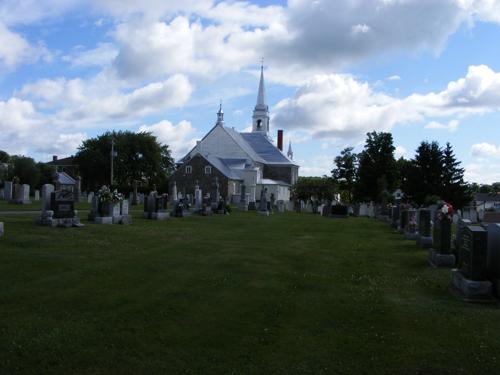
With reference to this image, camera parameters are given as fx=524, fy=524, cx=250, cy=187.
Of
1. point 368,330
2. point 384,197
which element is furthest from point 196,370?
point 384,197

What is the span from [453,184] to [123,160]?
45444mm

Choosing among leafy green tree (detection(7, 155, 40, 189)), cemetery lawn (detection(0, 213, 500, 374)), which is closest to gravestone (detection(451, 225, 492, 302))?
cemetery lawn (detection(0, 213, 500, 374))

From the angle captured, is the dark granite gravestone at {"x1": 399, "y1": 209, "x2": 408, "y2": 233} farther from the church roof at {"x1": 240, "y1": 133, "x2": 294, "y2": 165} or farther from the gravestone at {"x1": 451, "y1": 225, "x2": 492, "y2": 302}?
the church roof at {"x1": 240, "y1": 133, "x2": 294, "y2": 165}

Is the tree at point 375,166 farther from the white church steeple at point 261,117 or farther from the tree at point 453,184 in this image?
the white church steeple at point 261,117

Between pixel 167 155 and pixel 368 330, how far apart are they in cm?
7723

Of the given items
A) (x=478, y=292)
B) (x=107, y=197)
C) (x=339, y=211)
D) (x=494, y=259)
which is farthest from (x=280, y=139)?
(x=478, y=292)

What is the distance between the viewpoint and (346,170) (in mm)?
78438

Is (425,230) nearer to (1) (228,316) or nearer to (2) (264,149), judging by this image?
(1) (228,316)

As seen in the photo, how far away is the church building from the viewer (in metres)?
72.2

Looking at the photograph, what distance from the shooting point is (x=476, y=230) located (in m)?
9.24

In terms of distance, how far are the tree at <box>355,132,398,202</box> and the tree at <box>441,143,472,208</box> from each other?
1514 centimetres

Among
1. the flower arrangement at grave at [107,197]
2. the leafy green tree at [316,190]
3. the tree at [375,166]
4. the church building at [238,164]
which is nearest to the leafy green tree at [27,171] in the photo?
the church building at [238,164]

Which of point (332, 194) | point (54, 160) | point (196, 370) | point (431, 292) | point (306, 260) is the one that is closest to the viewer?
point (196, 370)

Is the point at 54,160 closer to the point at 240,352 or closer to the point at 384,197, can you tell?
the point at 384,197
